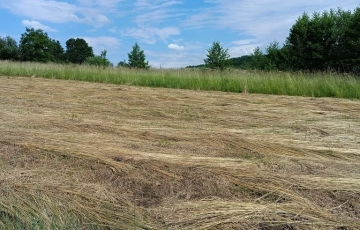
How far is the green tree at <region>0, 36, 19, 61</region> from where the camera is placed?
42188mm

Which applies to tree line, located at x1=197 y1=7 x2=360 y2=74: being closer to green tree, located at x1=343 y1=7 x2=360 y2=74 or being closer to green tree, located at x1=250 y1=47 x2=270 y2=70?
green tree, located at x1=343 y1=7 x2=360 y2=74

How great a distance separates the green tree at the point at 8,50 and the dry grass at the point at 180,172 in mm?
45077

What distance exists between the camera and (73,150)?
2.75 metres

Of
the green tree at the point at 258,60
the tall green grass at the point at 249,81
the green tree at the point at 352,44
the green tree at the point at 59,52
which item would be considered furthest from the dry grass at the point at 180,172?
the green tree at the point at 59,52

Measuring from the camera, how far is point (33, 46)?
141 ft

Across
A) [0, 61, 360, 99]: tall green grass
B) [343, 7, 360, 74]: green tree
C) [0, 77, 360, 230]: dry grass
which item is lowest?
[0, 77, 360, 230]: dry grass

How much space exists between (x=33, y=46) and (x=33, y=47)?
15cm

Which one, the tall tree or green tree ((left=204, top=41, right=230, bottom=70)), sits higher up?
the tall tree

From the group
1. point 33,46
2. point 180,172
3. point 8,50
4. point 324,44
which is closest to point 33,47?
point 33,46

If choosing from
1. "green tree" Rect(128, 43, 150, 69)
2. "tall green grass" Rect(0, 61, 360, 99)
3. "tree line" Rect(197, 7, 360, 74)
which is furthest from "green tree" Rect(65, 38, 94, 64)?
"tall green grass" Rect(0, 61, 360, 99)

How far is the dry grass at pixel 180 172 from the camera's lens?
171 cm

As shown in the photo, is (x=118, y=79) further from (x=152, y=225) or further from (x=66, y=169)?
(x=152, y=225)

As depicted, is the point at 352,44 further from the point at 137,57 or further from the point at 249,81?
the point at 137,57

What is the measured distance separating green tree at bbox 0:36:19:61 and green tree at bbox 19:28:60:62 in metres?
0.92
